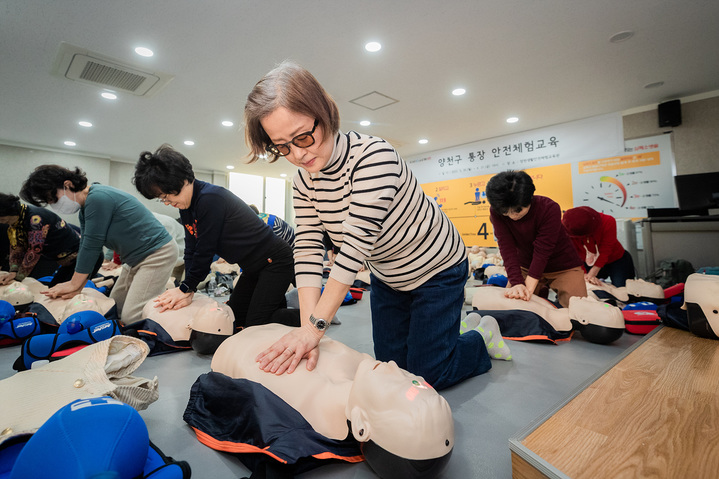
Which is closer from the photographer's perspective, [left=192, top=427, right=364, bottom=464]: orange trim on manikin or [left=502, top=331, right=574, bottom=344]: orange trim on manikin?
[left=192, top=427, right=364, bottom=464]: orange trim on manikin

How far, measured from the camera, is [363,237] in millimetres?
1062

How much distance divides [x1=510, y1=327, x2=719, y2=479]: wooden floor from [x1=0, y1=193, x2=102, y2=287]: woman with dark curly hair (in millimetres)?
3066

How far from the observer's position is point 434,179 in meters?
7.21

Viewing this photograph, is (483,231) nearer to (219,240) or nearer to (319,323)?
(219,240)

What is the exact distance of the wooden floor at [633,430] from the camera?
2.40 ft

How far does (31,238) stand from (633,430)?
12.3ft

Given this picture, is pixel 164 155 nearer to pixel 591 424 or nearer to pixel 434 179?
pixel 591 424

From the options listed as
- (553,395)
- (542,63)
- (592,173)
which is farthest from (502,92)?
(553,395)

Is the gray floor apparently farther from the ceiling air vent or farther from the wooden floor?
the ceiling air vent

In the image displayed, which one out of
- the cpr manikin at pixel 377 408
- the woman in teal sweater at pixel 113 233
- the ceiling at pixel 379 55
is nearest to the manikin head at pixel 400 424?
the cpr manikin at pixel 377 408

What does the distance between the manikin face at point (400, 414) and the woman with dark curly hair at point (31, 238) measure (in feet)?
8.84

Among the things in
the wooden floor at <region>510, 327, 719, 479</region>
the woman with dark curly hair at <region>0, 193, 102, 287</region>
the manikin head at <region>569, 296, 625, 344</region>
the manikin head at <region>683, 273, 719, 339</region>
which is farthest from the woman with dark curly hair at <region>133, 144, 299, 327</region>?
the manikin head at <region>683, 273, 719, 339</region>

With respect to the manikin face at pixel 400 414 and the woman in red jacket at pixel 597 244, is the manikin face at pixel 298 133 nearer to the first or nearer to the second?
the manikin face at pixel 400 414

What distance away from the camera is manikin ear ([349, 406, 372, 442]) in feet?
2.68
